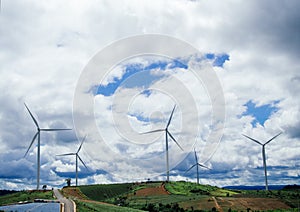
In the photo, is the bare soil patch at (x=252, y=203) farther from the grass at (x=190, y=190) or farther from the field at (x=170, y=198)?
the grass at (x=190, y=190)

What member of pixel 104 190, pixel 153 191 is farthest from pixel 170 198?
pixel 104 190

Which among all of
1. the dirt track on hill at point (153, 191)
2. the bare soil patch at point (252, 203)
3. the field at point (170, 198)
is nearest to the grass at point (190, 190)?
the field at point (170, 198)

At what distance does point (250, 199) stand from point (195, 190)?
105 feet

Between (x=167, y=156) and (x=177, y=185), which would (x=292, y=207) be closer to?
(x=177, y=185)

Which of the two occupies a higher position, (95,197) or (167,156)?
(167,156)

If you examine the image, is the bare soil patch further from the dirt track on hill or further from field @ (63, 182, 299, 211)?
the dirt track on hill

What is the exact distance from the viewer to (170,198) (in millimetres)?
106250

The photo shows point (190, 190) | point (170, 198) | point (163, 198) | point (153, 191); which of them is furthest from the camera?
point (190, 190)

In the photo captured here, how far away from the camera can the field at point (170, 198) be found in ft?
287

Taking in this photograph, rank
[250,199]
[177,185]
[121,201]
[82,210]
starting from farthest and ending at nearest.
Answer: [177,185]
[121,201]
[250,199]
[82,210]

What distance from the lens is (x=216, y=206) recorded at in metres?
87.5

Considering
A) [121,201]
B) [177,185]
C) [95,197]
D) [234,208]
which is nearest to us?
[234,208]

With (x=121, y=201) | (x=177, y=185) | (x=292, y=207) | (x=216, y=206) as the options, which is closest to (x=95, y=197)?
(x=121, y=201)

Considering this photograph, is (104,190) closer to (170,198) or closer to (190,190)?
(190,190)
